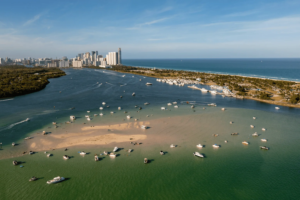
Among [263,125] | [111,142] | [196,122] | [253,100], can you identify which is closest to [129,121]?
[111,142]

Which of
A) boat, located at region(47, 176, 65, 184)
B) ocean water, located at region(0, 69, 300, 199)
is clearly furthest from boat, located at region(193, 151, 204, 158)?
boat, located at region(47, 176, 65, 184)

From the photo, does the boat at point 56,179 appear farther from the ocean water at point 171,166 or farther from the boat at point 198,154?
the boat at point 198,154

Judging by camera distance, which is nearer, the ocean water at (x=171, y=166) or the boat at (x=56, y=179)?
the ocean water at (x=171, y=166)

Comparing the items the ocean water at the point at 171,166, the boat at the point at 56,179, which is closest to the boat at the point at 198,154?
the ocean water at the point at 171,166

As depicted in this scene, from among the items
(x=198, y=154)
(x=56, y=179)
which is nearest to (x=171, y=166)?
(x=198, y=154)

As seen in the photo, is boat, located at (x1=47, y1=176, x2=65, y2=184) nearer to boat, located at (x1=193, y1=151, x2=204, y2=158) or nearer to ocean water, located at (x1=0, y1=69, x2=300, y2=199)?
ocean water, located at (x1=0, y1=69, x2=300, y2=199)

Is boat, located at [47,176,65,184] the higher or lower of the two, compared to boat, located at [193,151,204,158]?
lower

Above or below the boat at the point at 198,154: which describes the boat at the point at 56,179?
below

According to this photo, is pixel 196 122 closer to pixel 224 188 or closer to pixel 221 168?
pixel 221 168

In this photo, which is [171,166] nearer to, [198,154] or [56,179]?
[198,154]

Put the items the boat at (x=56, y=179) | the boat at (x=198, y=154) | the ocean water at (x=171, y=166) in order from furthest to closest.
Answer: the boat at (x=198, y=154)
the boat at (x=56, y=179)
the ocean water at (x=171, y=166)

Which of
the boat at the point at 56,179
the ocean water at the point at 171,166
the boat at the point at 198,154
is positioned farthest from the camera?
the boat at the point at 198,154

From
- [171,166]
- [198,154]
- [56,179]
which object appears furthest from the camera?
[198,154]
